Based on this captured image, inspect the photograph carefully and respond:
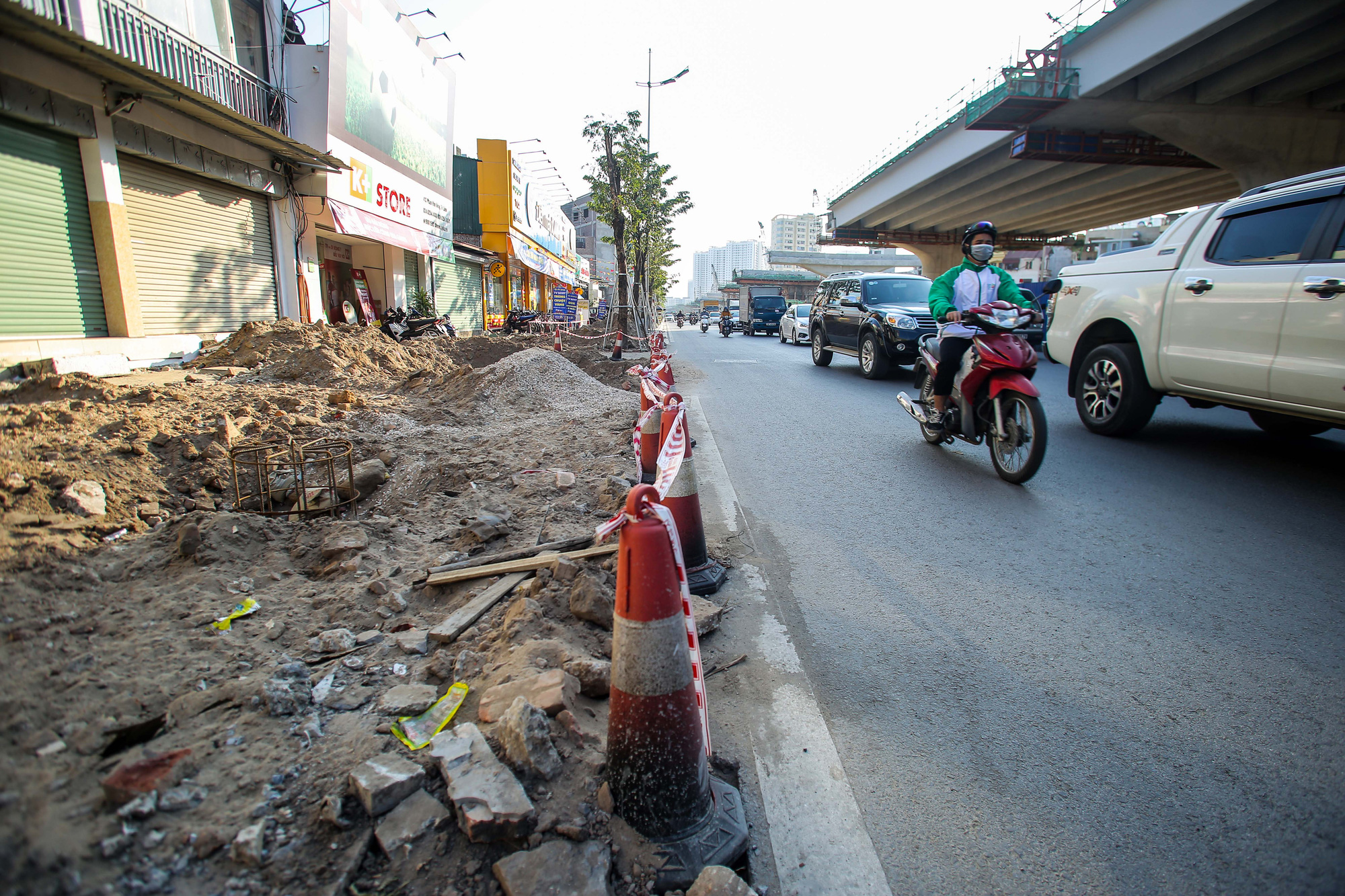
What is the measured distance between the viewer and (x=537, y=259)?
38156mm

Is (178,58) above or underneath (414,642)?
above

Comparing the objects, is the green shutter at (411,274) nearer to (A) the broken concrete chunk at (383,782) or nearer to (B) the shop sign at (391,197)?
(B) the shop sign at (391,197)

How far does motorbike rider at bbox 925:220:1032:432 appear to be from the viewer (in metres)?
5.63

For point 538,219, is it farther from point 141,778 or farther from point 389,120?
point 141,778

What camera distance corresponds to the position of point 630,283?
66.7ft

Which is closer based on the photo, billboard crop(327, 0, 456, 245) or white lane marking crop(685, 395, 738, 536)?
white lane marking crop(685, 395, 738, 536)

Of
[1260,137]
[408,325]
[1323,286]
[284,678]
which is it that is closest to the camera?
[284,678]

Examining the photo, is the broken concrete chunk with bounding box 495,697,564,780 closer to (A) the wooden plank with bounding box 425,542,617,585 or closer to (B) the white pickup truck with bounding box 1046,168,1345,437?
(A) the wooden plank with bounding box 425,542,617,585

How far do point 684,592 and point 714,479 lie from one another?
3507 millimetres

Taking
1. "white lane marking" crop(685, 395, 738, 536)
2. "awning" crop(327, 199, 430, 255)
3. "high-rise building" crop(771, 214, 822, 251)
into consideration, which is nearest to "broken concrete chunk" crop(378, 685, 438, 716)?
"white lane marking" crop(685, 395, 738, 536)

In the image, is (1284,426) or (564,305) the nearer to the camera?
(1284,426)

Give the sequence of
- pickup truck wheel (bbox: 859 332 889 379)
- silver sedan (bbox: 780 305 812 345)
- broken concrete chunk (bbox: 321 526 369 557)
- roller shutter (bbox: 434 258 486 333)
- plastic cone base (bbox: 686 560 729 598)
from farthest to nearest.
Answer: roller shutter (bbox: 434 258 486 333) → silver sedan (bbox: 780 305 812 345) → pickup truck wheel (bbox: 859 332 889 379) → broken concrete chunk (bbox: 321 526 369 557) → plastic cone base (bbox: 686 560 729 598)

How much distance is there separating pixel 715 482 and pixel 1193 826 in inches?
146

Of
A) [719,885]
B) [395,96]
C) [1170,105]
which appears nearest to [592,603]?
[719,885]
